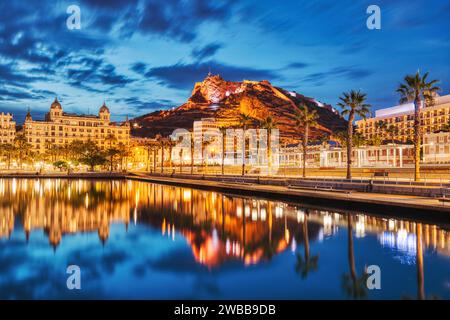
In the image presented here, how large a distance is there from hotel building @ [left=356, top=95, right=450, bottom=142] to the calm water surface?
4217 inches

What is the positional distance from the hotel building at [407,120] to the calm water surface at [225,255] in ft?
351

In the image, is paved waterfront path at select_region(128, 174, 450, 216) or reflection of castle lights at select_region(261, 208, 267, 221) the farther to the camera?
reflection of castle lights at select_region(261, 208, 267, 221)

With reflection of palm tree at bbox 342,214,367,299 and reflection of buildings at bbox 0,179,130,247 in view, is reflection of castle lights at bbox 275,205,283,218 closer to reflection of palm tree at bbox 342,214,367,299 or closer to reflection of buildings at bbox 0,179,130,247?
reflection of buildings at bbox 0,179,130,247

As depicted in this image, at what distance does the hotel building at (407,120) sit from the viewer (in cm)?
13850

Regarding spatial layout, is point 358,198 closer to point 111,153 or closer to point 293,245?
point 293,245

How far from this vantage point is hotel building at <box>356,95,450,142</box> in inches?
5453

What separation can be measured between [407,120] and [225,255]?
15324 centimetres

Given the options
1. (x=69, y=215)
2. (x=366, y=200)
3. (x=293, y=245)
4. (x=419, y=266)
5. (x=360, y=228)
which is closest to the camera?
(x=419, y=266)

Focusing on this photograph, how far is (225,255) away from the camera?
20375 mm

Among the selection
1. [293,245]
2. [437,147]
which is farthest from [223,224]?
[437,147]

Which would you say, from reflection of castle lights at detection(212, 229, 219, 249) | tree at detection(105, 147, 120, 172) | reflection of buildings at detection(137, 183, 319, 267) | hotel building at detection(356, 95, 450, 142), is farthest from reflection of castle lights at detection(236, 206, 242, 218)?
tree at detection(105, 147, 120, 172)

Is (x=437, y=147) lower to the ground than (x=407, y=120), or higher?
lower

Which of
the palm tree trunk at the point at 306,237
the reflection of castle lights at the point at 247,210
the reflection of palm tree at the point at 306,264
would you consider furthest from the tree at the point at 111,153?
the reflection of palm tree at the point at 306,264
